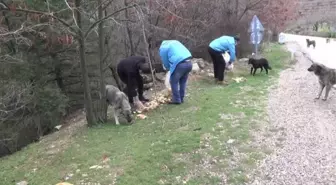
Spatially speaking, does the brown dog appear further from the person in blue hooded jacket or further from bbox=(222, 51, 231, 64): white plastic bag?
the person in blue hooded jacket

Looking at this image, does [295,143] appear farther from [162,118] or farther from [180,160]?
[162,118]

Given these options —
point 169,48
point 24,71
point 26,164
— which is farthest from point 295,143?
point 24,71

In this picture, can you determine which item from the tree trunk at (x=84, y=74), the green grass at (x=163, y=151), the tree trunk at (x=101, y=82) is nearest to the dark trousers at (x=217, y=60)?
the green grass at (x=163, y=151)

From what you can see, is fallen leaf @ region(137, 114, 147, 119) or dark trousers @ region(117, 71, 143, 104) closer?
fallen leaf @ region(137, 114, 147, 119)

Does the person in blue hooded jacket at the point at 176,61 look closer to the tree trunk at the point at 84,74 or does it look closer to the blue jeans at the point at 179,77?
the blue jeans at the point at 179,77

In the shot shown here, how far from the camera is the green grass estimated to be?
7.33 metres

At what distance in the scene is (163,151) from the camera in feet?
27.0

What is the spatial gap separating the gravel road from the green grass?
38 centimetres

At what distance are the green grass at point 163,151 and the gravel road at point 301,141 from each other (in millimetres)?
376

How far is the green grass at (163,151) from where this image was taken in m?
7.33

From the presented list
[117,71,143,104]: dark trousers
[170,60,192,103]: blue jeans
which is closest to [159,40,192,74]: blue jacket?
[170,60,192,103]: blue jeans

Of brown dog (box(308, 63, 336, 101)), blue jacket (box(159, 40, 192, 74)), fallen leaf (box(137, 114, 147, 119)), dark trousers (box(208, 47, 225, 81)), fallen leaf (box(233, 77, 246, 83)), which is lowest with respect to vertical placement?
fallen leaf (box(137, 114, 147, 119))

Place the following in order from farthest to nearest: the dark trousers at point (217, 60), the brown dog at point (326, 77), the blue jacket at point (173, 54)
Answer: the dark trousers at point (217, 60) → the brown dog at point (326, 77) → the blue jacket at point (173, 54)

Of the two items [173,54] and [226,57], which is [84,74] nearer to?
[173,54]
